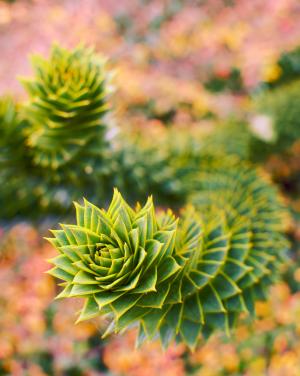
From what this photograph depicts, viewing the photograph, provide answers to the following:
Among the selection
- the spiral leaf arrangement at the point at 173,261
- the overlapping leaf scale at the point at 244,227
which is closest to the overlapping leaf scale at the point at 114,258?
the spiral leaf arrangement at the point at 173,261

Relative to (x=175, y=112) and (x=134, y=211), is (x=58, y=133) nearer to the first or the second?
(x=134, y=211)

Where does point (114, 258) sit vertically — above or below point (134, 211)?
below

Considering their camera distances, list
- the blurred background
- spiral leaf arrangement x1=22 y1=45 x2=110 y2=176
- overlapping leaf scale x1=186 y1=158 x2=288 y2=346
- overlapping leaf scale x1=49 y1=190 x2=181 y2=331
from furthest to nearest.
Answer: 1. the blurred background
2. spiral leaf arrangement x1=22 y1=45 x2=110 y2=176
3. overlapping leaf scale x1=186 y1=158 x2=288 y2=346
4. overlapping leaf scale x1=49 y1=190 x2=181 y2=331

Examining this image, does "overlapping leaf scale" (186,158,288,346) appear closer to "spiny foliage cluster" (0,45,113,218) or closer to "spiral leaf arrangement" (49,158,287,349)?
"spiral leaf arrangement" (49,158,287,349)

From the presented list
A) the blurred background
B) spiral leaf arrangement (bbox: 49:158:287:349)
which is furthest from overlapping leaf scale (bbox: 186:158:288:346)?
the blurred background

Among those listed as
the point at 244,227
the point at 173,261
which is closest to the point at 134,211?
the point at 244,227
